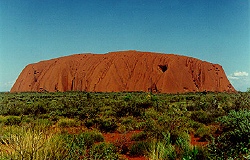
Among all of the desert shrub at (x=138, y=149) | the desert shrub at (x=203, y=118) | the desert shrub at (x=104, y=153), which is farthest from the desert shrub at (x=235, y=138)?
the desert shrub at (x=203, y=118)

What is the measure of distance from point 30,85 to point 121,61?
27837mm

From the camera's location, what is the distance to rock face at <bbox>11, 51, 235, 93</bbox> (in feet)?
222

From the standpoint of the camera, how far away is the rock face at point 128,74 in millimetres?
67688

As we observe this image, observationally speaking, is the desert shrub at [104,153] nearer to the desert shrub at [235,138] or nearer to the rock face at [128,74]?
the desert shrub at [235,138]

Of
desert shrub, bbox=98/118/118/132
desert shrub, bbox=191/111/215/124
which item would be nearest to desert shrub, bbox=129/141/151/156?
desert shrub, bbox=98/118/118/132

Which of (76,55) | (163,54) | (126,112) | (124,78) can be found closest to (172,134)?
(126,112)

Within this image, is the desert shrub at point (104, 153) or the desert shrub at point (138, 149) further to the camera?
the desert shrub at point (138, 149)

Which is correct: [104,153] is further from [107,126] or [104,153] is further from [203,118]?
[203,118]

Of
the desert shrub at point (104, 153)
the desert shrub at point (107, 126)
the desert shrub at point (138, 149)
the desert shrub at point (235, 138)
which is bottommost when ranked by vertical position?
the desert shrub at point (107, 126)

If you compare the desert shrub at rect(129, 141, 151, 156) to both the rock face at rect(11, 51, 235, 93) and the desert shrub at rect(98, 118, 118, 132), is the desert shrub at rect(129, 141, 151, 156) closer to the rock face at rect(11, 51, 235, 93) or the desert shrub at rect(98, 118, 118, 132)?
the desert shrub at rect(98, 118, 118, 132)

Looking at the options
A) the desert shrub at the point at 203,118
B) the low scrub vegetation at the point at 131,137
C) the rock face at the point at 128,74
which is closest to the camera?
the low scrub vegetation at the point at 131,137

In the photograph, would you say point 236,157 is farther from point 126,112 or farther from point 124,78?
point 124,78

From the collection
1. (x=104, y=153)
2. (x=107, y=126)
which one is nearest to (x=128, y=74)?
(x=107, y=126)

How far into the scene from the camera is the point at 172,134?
8.77m
